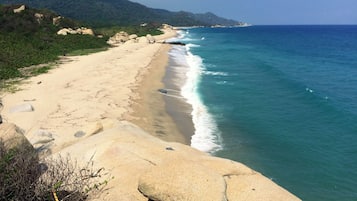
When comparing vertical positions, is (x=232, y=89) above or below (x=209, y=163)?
below

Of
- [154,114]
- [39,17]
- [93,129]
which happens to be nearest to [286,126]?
[154,114]

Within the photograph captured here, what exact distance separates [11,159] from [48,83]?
54.3 feet

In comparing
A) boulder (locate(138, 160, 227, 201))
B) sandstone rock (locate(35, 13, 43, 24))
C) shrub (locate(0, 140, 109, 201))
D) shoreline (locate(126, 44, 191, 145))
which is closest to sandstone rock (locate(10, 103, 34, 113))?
shoreline (locate(126, 44, 191, 145))

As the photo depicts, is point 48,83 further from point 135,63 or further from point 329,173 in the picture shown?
point 329,173

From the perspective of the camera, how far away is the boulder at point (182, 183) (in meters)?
6.17

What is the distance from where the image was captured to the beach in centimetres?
658

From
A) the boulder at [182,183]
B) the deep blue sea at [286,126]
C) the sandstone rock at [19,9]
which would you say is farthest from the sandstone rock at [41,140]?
the sandstone rock at [19,9]

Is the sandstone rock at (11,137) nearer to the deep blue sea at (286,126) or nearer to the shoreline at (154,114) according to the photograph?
the shoreline at (154,114)

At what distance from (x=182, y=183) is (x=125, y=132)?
129 inches

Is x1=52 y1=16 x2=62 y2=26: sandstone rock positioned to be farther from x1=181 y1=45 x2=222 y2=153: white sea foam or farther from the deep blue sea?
x1=181 y1=45 x2=222 y2=153: white sea foam

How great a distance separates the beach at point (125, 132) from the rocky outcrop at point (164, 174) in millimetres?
17

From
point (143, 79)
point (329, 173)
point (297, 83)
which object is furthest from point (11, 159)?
point (297, 83)

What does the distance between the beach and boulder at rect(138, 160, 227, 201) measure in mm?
17

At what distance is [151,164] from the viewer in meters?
7.70
